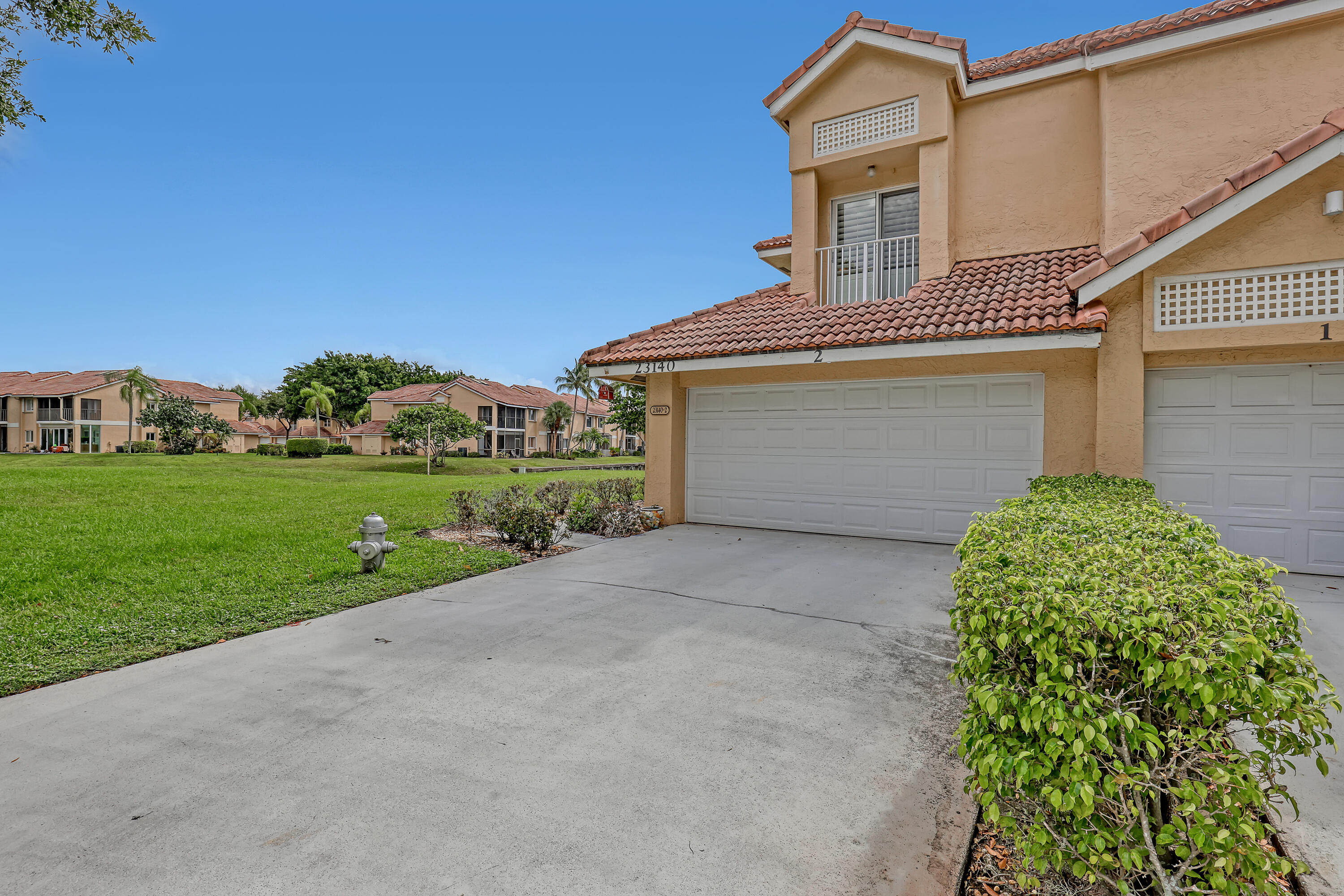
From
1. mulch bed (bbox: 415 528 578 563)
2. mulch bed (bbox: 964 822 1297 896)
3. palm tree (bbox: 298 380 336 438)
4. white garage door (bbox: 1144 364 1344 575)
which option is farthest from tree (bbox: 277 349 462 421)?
mulch bed (bbox: 964 822 1297 896)

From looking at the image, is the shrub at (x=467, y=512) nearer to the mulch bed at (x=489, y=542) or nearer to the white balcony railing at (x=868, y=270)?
the mulch bed at (x=489, y=542)

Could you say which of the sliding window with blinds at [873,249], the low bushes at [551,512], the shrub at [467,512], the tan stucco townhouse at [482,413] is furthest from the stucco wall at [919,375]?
the tan stucco townhouse at [482,413]

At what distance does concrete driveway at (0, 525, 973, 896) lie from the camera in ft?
8.01

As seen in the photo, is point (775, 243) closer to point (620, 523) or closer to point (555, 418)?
point (620, 523)

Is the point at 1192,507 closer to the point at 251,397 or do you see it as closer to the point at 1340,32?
the point at 1340,32

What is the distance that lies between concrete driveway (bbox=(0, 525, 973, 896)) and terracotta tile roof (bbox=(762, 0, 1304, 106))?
8.97 metres

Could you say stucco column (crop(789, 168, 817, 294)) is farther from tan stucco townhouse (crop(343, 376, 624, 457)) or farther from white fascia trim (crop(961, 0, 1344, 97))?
tan stucco townhouse (crop(343, 376, 624, 457))

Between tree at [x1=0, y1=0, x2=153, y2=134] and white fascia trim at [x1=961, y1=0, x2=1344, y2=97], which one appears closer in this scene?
tree at [x1=0, y1=0, x2=153, y2=134]

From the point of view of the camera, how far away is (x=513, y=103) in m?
23.1

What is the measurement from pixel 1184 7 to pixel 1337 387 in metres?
7.18

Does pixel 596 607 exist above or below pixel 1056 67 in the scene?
below

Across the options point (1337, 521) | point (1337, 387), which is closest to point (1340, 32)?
point (1337, 387)

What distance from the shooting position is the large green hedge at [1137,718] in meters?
1.86

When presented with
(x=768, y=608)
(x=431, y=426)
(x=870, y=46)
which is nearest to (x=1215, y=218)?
(x=870, y=46)
